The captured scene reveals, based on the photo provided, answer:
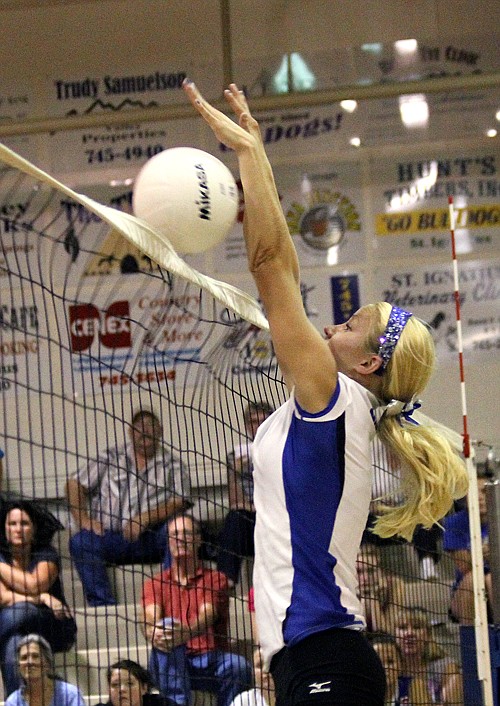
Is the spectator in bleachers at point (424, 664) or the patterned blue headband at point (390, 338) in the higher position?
the patterned blue headband at point (390, 338)

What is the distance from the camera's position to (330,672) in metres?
2.44

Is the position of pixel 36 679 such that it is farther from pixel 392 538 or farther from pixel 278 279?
pixel 278 279

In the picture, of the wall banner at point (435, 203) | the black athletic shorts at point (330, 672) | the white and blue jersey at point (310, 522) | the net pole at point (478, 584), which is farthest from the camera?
the wall banner at point (435, 203)

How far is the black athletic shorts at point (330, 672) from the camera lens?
2410 millimetres

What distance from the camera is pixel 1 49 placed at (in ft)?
30.1

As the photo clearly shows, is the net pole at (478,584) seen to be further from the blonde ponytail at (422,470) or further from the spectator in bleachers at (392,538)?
the blonde ponytail at (422,470)

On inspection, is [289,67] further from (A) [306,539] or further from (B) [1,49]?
(A) [306,539]

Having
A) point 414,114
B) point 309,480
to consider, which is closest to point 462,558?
point 309,480

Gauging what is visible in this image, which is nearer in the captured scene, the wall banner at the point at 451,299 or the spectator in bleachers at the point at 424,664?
the spectator in bleachers at the point at 424,664

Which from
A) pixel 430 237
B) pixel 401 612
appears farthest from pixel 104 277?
pixel 401 612

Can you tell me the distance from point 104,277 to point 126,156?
1.06m

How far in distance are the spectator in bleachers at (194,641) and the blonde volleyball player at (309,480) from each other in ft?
8.63

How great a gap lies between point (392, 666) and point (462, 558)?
2.91 ft

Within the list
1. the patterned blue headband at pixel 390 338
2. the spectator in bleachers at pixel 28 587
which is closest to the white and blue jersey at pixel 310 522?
the patterned blue headband at pixel 390 338
